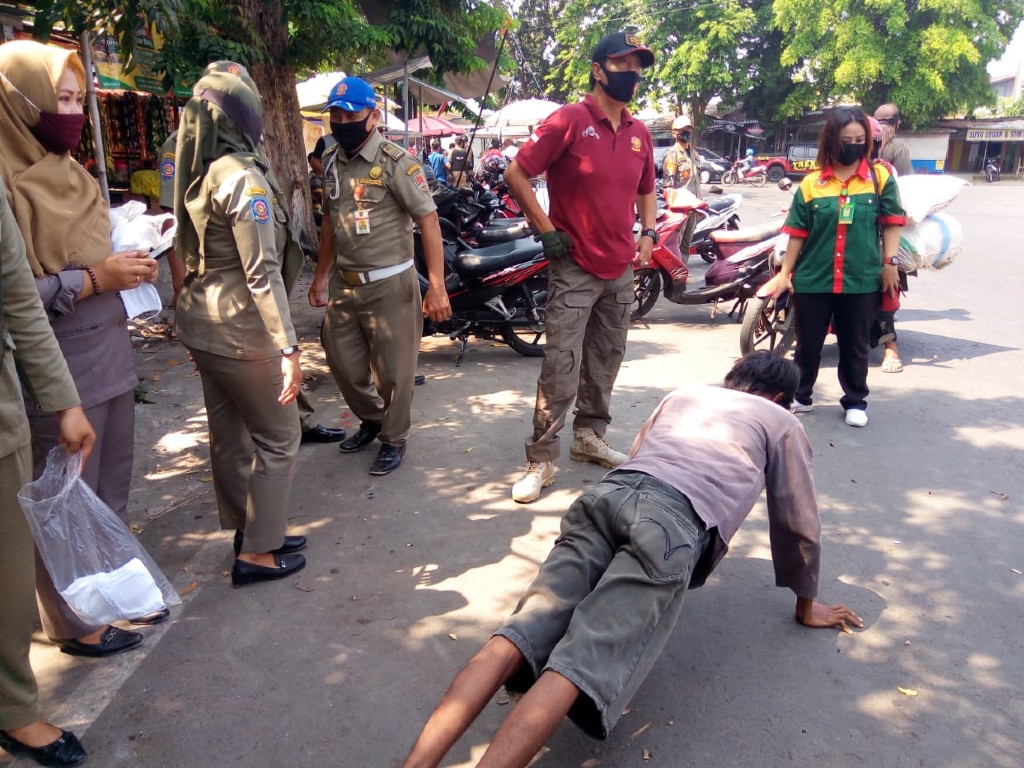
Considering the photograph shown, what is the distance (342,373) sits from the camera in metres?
4.35

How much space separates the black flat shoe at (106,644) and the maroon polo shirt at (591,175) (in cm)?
252

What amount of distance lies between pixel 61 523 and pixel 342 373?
2120 millimetres

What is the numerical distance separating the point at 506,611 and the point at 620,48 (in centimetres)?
261

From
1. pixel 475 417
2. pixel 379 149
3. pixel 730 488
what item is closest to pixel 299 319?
pixel 475 417

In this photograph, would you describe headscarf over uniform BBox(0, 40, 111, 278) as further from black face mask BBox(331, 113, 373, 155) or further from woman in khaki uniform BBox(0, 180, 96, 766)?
black face mask BBox(331, 113, 373, 155)

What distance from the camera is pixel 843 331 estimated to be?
4.82m

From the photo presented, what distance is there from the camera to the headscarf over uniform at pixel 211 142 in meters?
2.85

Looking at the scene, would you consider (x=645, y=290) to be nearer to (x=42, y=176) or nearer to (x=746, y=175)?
(x=42, y=176)

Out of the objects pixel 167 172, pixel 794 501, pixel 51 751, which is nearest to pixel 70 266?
pixel 51 751

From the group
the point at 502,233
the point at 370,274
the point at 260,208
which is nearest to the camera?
the point at 260,208

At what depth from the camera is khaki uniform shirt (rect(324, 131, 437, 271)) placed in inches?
158

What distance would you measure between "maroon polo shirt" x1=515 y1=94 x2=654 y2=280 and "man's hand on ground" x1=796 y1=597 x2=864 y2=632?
1836 mm

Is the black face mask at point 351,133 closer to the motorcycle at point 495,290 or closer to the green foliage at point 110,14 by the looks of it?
the green foliage at point 110,14

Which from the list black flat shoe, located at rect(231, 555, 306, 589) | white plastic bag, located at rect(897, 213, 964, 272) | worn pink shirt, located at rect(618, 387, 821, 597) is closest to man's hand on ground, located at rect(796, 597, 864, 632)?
worn pink shirt, located at rect(618, 387, 821, 597)
